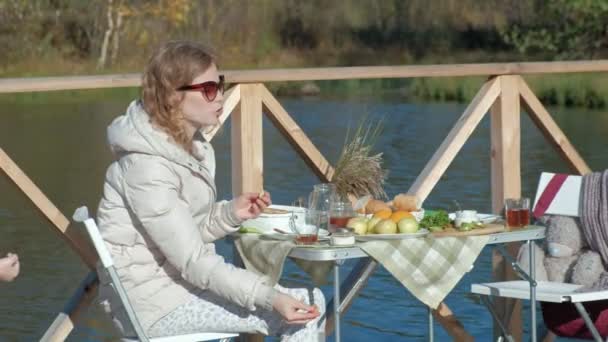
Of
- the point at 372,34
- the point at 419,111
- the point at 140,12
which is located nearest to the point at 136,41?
the point at 140,12

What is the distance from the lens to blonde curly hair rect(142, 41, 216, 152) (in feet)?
11.6

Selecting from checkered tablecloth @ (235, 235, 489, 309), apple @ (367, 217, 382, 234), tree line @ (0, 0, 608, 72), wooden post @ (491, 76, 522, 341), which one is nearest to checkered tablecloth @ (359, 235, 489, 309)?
checkered tablecloth @ (235, 235, 489, 309)

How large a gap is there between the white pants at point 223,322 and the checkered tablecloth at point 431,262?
302 millimetres

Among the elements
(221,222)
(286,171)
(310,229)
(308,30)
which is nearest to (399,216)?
(310,229)

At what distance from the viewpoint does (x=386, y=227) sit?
378 centimetres

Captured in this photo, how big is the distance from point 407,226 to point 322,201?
9.3 inches

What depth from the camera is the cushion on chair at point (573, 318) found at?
415cm

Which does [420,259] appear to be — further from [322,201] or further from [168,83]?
[168,83]

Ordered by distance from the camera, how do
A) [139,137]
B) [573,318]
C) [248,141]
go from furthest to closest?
[248,141] < [573,318] < [139,137]

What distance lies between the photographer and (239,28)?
95.4ft

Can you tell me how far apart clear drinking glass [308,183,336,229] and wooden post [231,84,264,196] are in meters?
0.56

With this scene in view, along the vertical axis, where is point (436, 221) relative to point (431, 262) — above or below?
above

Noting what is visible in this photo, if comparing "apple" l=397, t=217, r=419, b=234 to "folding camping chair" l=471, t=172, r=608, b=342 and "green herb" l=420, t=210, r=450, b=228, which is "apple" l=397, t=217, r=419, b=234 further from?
"folding camping chair" l=471, t=172, r=608, b=342

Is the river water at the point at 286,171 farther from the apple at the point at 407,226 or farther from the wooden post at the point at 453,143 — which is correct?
the apple at the point at 407,226
